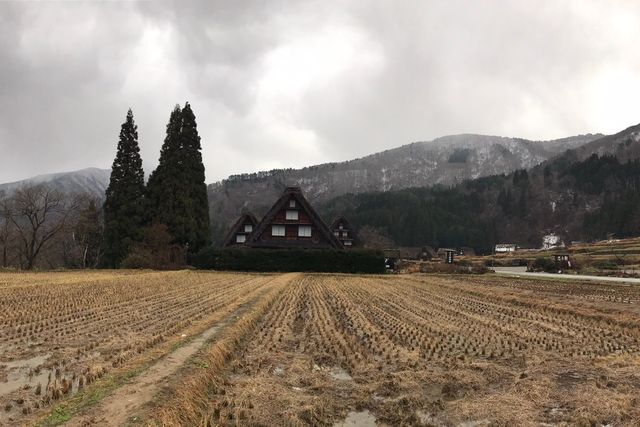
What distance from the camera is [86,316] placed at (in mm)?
14617

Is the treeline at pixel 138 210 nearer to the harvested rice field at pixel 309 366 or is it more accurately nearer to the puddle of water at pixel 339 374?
the harvested rice field at pixel 309 366

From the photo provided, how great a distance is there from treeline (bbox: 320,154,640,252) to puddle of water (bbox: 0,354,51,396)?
118m

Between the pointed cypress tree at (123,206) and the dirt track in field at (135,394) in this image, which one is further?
the pointed cypress tree at (123,206)

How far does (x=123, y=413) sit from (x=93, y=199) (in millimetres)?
61568

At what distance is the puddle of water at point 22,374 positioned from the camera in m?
7.41

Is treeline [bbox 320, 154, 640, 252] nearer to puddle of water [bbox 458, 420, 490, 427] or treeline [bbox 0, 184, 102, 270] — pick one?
treeline [bbox 0, 184, 102, 270]

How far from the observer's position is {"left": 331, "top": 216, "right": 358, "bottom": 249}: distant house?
266ft

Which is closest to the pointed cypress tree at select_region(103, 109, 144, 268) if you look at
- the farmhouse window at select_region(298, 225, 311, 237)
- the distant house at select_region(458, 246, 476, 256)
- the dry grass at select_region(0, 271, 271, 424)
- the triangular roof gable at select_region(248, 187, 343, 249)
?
the triangular roof gable at select_region(248, 187, 343, 249)

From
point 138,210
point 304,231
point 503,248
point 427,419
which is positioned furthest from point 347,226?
point 427,419

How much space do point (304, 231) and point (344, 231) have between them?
30.1 meters

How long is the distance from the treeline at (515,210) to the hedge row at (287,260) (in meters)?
78.1

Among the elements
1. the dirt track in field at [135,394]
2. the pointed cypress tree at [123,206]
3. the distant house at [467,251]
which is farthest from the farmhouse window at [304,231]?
the distant house at [467,251]

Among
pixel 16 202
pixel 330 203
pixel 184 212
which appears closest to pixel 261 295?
pixel 184 212

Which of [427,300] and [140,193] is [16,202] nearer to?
[140,193]
